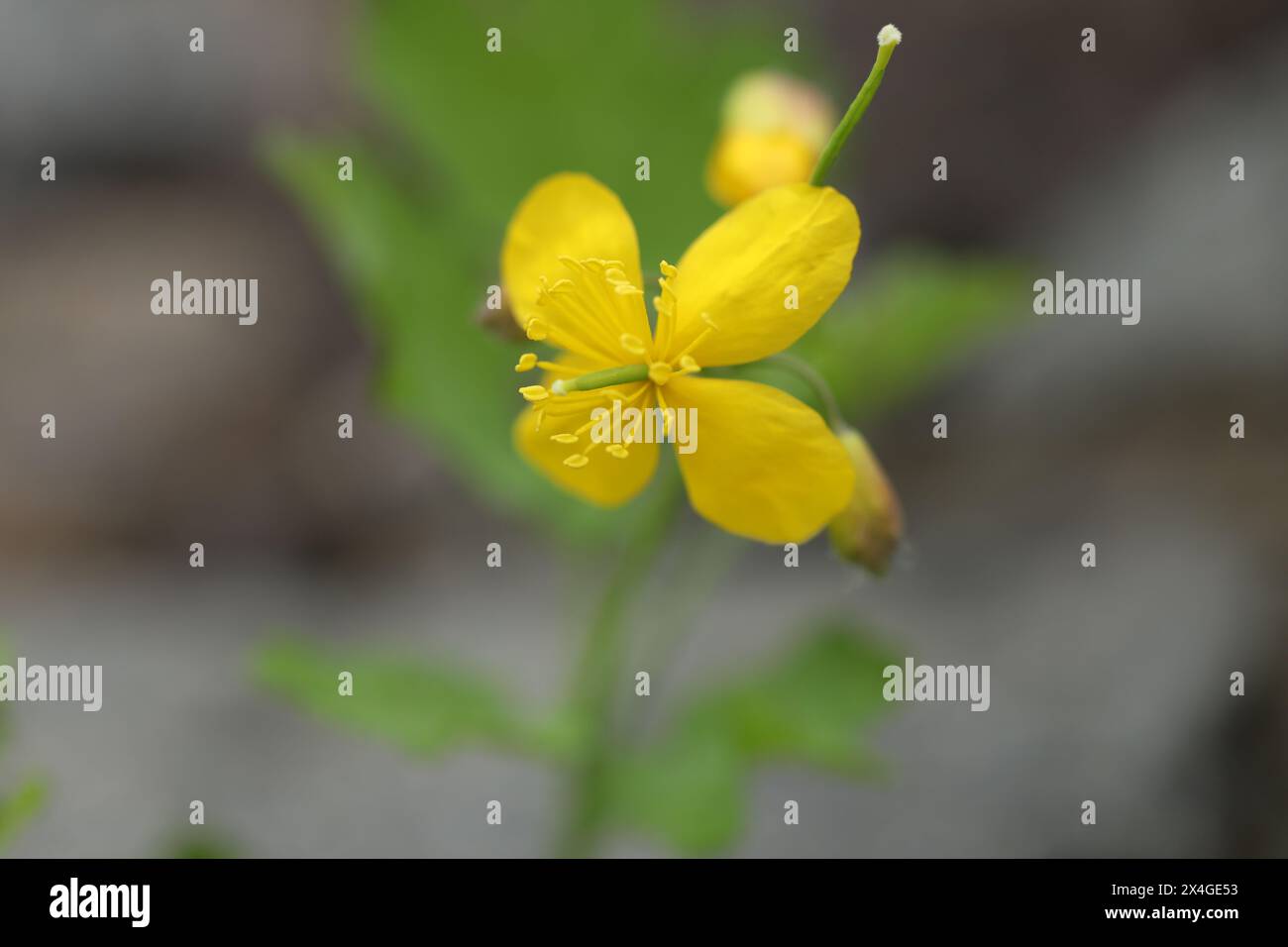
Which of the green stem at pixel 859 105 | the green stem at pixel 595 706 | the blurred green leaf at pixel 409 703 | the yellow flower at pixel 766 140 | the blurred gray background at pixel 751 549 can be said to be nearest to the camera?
the green stem at pixel 859 105

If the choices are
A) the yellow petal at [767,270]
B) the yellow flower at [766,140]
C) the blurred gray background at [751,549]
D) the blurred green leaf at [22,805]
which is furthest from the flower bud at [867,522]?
the blurred gray background at [751,549]

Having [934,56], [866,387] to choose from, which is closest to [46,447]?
[866,387]

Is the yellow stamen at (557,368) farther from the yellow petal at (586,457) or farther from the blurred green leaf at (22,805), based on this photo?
the blurred green leaf at (22,805)

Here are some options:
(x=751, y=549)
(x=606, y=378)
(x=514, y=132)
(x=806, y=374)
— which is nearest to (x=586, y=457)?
(x=606, y=378)

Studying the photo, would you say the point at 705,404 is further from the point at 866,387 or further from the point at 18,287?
the point at 18,287

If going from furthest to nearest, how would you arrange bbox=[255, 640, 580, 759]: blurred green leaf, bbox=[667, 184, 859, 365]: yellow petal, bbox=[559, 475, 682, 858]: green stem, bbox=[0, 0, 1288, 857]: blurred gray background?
1. bbox=[0, 0, 1288, 857]: blurred gray background
2. bbox=[559, 475, 682, 858]: green stem
3. bbox=[255, 640, 580, 759]: blurred green leaf
4. bbox=[667, 184, 859, 365]: yellow petal

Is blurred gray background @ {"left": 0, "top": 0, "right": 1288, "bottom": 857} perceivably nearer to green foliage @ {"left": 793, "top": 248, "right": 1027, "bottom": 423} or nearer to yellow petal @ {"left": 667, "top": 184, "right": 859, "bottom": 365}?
green foliage @ {"left": 793, "top": 248, "right": 1027, "bottom": 423}

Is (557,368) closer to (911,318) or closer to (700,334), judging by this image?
(700,334)

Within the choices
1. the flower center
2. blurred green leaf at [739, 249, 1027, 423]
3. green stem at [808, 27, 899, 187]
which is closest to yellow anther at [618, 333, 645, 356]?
the flower center
